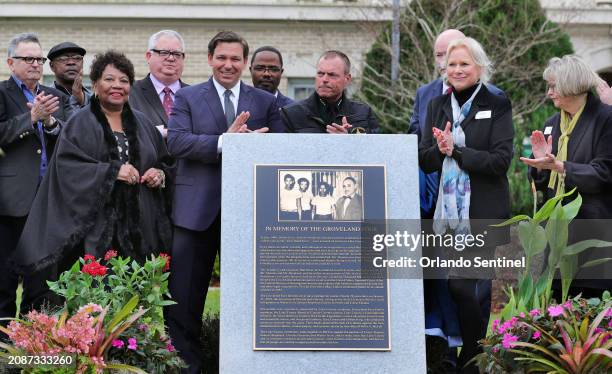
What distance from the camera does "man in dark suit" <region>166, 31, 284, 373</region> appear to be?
24.7ft

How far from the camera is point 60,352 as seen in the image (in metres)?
6.00

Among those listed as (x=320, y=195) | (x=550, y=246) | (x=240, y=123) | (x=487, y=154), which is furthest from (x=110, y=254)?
(x=550, y=246)

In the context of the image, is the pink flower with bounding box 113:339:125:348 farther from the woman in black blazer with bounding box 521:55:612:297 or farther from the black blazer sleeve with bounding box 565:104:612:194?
the black blazer sleeve with bounding box 565:104:612:194

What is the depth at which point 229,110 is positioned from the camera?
7812mm

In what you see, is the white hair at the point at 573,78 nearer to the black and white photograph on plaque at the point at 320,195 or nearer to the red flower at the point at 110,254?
the black and white photograph on plaque at the point at 320,195

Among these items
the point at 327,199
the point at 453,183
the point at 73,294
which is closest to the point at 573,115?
the point at 453,183

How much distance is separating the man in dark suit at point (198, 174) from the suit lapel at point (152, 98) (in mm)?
970

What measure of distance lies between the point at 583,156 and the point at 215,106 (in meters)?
2.80

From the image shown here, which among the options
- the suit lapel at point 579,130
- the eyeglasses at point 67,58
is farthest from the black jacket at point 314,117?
the eyeglasses at point 67,58

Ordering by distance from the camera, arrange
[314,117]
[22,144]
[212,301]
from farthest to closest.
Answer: [212,301]
[22,144]
[314,117]

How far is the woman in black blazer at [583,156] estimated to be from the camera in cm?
730

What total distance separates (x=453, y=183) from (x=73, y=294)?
282cm

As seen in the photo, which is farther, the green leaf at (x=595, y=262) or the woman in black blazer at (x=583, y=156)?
the woman in black blazer at (x=583, y=156)

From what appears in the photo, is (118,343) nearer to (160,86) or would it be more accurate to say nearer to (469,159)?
(469,159)
